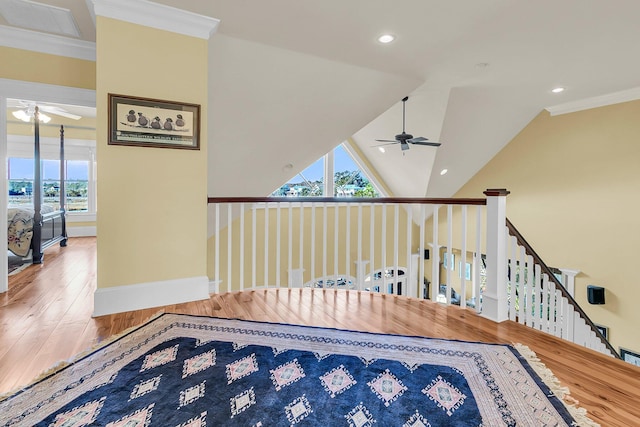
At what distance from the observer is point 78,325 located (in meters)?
2.30

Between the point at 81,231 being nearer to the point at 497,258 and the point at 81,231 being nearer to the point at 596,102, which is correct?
the point at 497,258

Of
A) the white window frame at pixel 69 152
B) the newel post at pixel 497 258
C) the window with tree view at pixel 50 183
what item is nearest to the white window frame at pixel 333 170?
the newel post at pixel 497 258

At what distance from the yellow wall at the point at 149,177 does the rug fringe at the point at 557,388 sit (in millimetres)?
2564

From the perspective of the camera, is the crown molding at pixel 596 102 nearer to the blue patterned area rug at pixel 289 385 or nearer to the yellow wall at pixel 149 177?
the blue patterned area rug at pixel 289 385

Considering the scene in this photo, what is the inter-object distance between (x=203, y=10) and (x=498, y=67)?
3320 mm

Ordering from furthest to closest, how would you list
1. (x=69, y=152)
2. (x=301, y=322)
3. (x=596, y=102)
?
(x=69, y=152), (x=596, y=102), (x=301, y=322)

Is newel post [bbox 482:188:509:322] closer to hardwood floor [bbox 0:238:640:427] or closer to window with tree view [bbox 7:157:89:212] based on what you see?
hardwood floor [bbox 0:238:640:427]

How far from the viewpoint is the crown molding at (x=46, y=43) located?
111 inches

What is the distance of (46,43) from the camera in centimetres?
295

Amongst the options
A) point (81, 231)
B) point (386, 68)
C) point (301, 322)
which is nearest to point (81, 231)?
point (81, 231)

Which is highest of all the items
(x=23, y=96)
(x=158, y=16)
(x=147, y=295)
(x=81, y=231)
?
(x=158, y=16)

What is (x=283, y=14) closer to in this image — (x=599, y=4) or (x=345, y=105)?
(x=345, y=105)

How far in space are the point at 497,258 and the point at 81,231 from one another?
7.74 metres

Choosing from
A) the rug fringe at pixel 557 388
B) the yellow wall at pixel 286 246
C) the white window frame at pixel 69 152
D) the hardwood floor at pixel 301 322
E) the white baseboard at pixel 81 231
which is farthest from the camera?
the white baseboard at pixel 81 231
